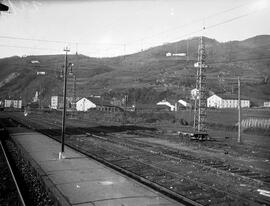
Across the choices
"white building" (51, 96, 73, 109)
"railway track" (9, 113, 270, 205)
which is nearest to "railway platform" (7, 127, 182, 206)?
"railway track" (9, 113, 270, 205)

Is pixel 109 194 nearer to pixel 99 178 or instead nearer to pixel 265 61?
pixel 99 178


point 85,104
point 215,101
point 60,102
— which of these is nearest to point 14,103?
point 60,102

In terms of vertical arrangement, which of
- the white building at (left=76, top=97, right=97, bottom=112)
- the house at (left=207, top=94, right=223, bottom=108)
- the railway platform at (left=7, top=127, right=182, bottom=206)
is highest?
the house at (left=207, top=94, right=223, bottom=108)

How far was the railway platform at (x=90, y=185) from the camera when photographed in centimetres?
1136

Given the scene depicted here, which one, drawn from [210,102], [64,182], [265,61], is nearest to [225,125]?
[64,182]

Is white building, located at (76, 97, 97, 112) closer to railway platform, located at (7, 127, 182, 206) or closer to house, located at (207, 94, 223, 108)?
house, located at (207, 94, 223, 108)

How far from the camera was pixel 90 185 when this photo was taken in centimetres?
1359

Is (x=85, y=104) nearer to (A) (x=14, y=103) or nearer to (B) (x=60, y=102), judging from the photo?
(B) (x=60, y=102)

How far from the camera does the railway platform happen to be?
37.3ft

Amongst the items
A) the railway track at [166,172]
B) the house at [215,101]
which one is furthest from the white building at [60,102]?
the railway track at [166,172]

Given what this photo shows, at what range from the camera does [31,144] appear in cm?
2691

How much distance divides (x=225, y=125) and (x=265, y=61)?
15731 centimetres

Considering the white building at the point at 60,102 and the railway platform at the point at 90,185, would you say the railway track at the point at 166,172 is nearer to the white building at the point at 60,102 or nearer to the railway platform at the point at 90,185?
the railway platform at the point at 90,185

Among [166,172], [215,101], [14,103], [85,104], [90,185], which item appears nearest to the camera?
[90,185]
